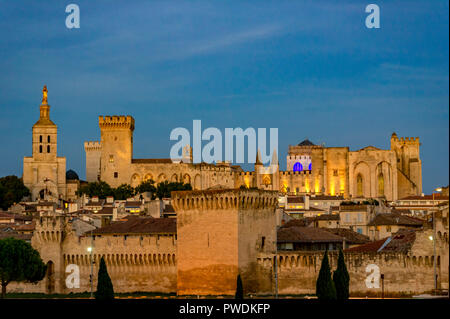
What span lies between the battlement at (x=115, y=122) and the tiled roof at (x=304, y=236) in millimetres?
79379

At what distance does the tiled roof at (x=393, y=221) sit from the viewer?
263 ft

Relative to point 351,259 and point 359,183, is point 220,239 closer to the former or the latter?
point 351,259

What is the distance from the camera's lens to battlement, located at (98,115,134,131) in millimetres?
147125

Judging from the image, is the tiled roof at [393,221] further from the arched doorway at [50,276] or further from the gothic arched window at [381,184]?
the gothic arched window at [381,184]

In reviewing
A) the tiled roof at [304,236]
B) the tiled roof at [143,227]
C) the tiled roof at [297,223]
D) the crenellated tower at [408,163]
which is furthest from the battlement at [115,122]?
the tiled roof at [304,236]

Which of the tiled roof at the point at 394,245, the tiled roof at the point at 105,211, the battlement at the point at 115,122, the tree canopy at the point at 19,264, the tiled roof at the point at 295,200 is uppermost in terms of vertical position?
the battlement at the point at 115,122

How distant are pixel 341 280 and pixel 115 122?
94.1 meters

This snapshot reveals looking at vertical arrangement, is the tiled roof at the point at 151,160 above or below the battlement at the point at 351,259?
above

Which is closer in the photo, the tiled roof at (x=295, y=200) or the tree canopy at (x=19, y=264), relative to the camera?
the tree canopy at (x=19, y=264)

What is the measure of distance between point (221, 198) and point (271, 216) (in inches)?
162

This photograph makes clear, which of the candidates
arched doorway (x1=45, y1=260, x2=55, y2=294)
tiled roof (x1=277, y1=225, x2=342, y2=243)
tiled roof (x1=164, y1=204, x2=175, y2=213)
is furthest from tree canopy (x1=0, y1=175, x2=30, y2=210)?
tiled roof (x1=277, y1=225, x2=342, y2=243)

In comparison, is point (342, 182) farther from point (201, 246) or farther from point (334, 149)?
point (201, 246)

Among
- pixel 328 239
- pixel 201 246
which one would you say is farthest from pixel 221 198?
pixel 328 239

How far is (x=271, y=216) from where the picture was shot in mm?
64062
